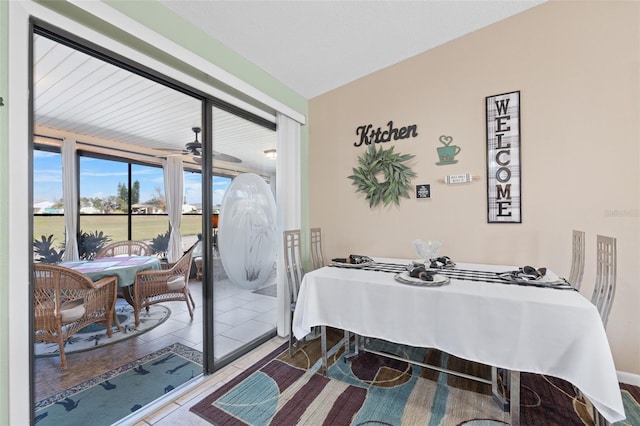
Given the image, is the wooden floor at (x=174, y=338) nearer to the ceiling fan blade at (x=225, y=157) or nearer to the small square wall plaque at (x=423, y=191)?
the ceiling fan blade at (x=225, y=157)

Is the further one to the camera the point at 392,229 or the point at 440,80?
the point at 392,229

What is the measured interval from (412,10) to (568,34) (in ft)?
4.21

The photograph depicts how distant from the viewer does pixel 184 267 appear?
9.55ft

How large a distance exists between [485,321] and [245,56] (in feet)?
9.25

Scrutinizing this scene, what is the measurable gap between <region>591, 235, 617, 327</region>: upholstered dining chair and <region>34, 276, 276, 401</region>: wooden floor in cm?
271

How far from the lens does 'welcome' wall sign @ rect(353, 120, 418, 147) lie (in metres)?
2.85

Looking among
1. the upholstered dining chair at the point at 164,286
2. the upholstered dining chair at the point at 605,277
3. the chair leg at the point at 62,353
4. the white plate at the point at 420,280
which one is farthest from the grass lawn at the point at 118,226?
the upholstered dining chair at the point at 605,277

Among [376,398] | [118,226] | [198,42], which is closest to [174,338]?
[118,226]

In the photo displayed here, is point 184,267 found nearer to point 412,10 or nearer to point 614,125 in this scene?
point 412,10

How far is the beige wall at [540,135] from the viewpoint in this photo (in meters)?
2.08

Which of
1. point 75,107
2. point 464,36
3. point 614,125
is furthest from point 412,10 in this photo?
point 75,107

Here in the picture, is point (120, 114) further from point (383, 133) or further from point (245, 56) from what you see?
point (383, 133)

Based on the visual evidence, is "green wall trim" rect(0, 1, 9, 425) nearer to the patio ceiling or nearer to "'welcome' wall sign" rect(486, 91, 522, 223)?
the patio ceiling

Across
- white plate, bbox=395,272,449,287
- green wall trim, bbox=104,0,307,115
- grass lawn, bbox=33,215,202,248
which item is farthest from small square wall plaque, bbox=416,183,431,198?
grass lawn, bbox=33,215,202,248
